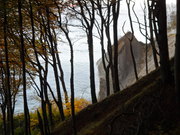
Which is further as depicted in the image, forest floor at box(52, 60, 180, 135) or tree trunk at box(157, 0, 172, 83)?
tree trunk at box(157, 0, 172, 83)

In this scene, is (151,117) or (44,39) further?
(44,39)

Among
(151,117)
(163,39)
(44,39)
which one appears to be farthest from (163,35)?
(44,39)

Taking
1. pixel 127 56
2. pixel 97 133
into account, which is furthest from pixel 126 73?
pixel 97 133

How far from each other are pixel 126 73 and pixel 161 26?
21.0 m

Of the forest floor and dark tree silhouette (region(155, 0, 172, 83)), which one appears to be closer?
the forest floor

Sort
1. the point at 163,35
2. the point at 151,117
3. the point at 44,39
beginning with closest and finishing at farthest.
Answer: the point at 151,117, the point at 163,35, the point at 44,39

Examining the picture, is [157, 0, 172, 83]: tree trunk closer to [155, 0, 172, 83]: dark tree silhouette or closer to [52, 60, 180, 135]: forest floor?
[155, 0, 172, 83]: dark tree silhouette

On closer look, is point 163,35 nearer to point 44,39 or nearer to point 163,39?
point 163,39

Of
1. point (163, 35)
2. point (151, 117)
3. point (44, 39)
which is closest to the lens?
point (151, 117)

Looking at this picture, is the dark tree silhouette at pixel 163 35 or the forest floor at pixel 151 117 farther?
the dark tree silhouette at pixel 163 35

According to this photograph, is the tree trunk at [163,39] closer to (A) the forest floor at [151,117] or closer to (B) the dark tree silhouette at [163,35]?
(B) the dark tree silhouette at [163,35]

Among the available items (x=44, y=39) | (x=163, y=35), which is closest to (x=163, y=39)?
(x=163, y=35)

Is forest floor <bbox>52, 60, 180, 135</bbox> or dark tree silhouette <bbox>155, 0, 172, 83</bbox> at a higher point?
dark tree silhouette <bbox>155, 0, 172, 83</bbox>

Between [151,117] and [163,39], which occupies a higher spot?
[163,39]
